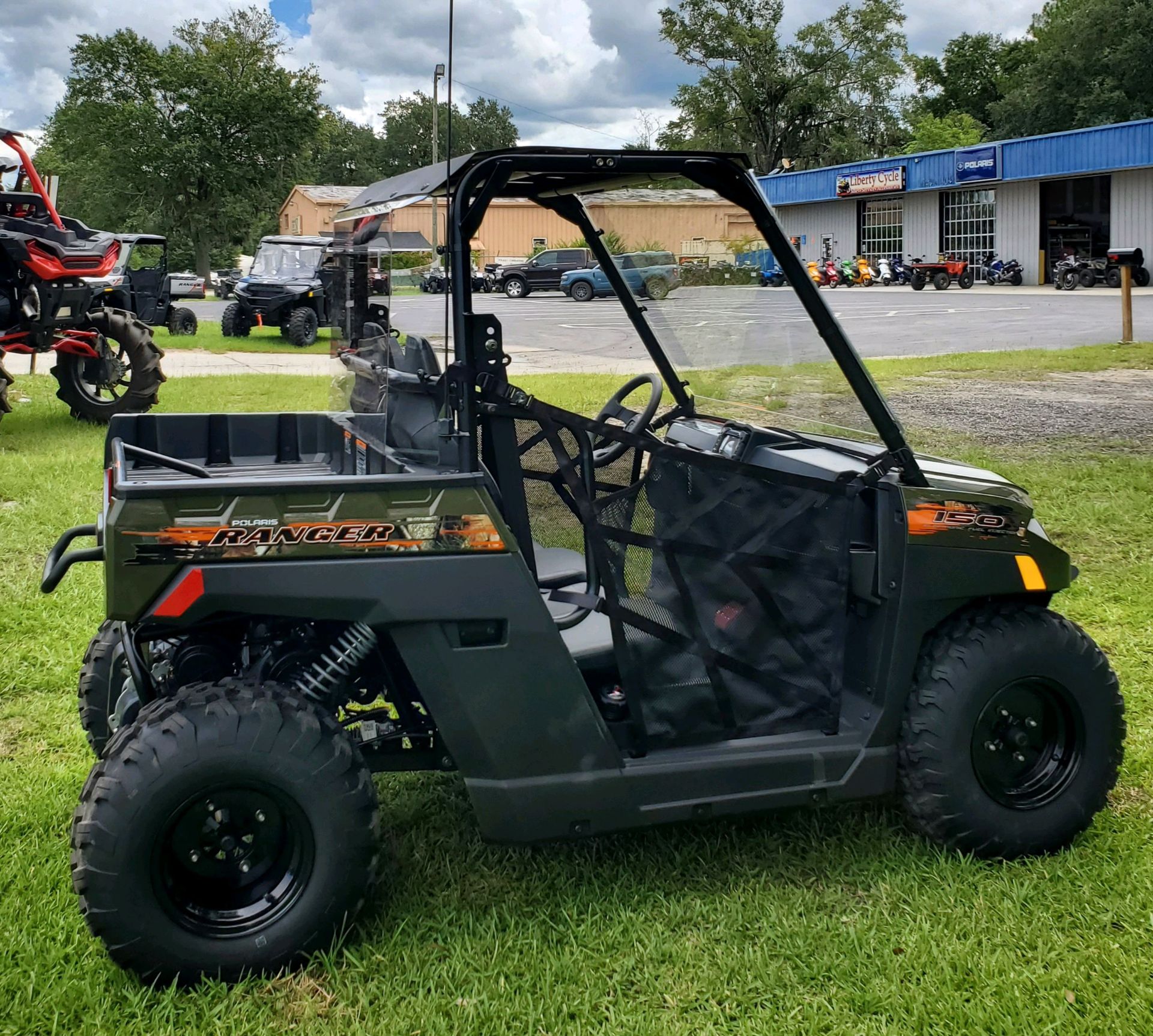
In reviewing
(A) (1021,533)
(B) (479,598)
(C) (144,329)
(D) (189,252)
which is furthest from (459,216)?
(D) (189,252)

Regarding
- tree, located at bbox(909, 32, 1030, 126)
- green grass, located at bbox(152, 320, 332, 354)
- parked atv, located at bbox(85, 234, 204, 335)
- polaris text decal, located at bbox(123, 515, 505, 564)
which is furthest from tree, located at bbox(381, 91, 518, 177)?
tree, located at bbox(909, 32, 1030, 126)

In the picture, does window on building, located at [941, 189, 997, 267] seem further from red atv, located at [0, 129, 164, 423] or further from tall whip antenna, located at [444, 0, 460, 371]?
tall whip antenna, located at [444, 0, 460, 371]

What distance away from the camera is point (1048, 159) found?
38344 millimetres

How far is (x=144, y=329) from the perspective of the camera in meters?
11.3

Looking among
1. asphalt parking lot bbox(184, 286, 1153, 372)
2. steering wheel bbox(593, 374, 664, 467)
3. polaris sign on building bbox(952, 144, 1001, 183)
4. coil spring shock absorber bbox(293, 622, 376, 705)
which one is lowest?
coil spring shock absorber bbox(293, 622, 376, 705)

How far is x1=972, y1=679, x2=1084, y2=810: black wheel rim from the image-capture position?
129 inches

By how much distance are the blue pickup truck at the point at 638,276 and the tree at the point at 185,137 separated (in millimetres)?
51000

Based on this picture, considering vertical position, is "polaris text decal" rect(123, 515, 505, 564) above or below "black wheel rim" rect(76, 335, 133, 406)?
below

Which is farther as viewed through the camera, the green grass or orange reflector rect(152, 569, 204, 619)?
the green grass

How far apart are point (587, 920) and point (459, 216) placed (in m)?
1.72

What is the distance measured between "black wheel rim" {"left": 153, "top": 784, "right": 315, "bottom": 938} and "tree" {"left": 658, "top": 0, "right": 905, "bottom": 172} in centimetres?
6494

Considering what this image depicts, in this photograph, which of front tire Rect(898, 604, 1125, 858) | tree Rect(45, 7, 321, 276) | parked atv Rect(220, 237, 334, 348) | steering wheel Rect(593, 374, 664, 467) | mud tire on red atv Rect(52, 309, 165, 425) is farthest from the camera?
tree Rect(45, 7, 321, 276)

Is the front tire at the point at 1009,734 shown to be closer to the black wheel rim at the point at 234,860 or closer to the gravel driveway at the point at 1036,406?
the black wheel rim at the point at 234,860

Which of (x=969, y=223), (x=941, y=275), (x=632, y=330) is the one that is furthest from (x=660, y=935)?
(x=969, y=223)
